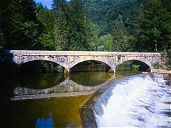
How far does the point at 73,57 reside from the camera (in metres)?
58.4

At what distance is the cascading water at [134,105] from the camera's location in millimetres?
28828

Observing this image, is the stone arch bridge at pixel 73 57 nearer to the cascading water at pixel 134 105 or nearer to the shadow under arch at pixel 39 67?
the shadow under arch at pixel 39 67

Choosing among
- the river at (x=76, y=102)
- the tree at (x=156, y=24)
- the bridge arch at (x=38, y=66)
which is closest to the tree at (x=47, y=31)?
the bridge arch at (x=38, y=66)

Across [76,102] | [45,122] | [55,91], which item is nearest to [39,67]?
[55,91]

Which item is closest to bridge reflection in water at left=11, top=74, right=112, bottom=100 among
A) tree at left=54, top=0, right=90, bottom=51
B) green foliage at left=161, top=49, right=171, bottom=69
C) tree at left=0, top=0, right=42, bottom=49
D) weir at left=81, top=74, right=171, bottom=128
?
weir at left=81, top=74, right=171, bottom=128

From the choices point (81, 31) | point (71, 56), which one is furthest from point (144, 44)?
point (71, 56)

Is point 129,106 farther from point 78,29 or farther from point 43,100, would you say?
point 78,29

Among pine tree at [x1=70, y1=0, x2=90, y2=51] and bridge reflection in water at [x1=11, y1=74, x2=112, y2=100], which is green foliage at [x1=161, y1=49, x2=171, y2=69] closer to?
pine tree at [x1=70, y1=0, x2=90, y2=51]

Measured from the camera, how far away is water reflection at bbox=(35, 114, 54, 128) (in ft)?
82.0

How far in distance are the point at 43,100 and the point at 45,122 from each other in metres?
9.04

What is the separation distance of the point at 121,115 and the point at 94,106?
11.1 ft

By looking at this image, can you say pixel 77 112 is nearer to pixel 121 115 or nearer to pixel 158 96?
pixel 121 115

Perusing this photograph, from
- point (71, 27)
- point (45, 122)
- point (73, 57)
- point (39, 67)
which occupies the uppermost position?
point (71, 27)

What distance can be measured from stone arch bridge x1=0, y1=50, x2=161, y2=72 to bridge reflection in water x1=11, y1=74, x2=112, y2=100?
9.57 meters
